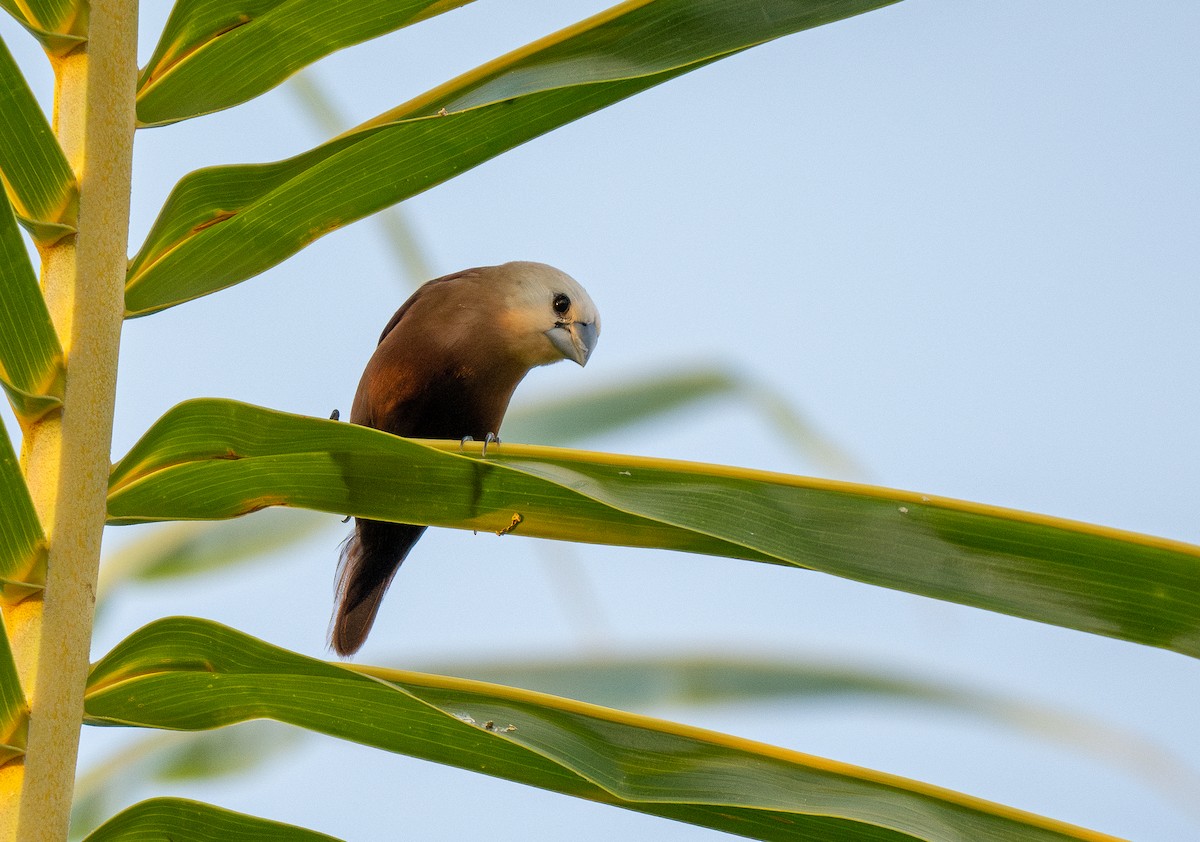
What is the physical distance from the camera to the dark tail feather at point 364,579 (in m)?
1.06

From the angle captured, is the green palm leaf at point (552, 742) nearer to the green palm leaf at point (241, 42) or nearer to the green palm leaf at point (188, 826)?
the green palm leaf at point (188, 826)

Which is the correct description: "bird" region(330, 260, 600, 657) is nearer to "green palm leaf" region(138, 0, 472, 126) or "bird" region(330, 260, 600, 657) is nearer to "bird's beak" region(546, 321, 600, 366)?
"bird's beak" region(546, 321, 600, 366)

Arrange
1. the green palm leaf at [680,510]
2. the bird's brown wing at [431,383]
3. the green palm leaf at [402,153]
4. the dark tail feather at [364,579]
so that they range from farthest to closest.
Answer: the bird's brown wing at [431,383], the dark tail feather at [364,579], the green palm leaf at [402,153], the green palm leaf at [680,510]

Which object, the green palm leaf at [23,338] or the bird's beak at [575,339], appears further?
the bird's beak at [575,339]

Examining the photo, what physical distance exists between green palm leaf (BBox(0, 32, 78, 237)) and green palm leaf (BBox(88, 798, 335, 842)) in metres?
0.31

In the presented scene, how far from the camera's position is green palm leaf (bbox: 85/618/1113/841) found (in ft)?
1.67

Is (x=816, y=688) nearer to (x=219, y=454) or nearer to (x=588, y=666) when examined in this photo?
(x=588, y=666)

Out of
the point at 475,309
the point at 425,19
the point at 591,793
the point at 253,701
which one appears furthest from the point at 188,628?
the point at 475,309

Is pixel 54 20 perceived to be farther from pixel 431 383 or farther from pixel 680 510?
pixel 431 383

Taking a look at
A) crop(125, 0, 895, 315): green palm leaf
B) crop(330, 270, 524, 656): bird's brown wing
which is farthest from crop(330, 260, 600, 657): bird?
crop(125, 0, 895, 315): green palm leaf

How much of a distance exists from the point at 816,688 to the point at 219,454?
0.55 metres

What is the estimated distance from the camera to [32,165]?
1.86ft

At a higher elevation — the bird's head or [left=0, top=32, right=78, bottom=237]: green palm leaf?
the bird's head

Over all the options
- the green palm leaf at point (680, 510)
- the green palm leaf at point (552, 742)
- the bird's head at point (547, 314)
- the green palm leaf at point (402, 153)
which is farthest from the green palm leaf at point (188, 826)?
the bird's head at point (547, 314)
